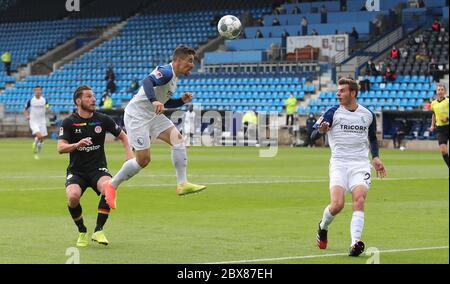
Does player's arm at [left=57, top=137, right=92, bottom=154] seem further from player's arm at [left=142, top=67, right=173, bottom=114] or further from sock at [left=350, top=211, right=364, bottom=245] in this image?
sock at [left=350, top=211, right=364, bottom=245]

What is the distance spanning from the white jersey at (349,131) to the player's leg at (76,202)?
10.2 feet

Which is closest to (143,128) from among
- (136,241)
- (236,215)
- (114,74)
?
(136,241)

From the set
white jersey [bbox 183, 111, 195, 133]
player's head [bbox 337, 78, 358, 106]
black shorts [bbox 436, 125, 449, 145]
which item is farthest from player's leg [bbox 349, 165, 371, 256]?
white jersey [bbox 183, 111, 195, 133]

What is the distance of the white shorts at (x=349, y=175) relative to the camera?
12633mm

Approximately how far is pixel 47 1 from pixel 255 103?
2127 cm

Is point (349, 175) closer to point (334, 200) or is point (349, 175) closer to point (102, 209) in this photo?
point (334, 200)

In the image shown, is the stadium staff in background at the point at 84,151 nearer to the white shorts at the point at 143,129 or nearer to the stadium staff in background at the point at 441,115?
the white shorts at the point at 143,129

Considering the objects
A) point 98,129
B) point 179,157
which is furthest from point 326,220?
point 98,129

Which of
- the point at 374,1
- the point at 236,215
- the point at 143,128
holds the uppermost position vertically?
the point at 374,1

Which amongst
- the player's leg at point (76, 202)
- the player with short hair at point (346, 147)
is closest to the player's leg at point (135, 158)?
the player's leg at point (76, 202)

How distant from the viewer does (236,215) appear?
16906 mm

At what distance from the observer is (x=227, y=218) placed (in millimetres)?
16438

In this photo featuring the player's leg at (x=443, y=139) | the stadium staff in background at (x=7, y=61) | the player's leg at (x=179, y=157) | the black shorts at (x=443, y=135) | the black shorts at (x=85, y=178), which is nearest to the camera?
the black shorts at (x=85, y=178)
